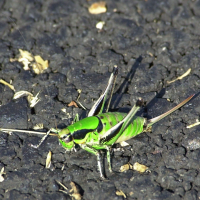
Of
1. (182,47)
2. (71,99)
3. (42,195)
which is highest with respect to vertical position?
(182,47)

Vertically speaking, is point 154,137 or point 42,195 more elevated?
point 154,137

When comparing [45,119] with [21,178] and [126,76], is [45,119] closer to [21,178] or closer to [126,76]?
[21,178]

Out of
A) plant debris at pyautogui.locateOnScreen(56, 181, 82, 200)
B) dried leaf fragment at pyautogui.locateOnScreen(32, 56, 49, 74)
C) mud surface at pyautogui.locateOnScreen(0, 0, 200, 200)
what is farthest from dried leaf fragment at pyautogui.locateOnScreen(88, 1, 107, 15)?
plant debris at pyautogui.locateOnScreen(56, 181, 82, 200)

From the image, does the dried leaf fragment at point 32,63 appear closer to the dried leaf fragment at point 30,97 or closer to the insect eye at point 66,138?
the dried leaf fragment at point 30,97

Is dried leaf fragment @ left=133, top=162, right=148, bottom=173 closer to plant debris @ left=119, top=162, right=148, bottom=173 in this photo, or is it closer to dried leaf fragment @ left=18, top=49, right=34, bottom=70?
plant debris @ left=119, top=162, right=148, bottom=173

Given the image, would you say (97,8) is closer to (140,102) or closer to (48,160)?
(140,102)

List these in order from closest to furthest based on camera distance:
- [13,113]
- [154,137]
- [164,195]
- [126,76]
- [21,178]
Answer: [164,195] → [21,178] → [154,137] → [13,113] → [126,76]

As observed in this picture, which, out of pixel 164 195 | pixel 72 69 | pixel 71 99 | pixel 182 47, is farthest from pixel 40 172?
pixel 182 47

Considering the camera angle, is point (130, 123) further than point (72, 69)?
No
